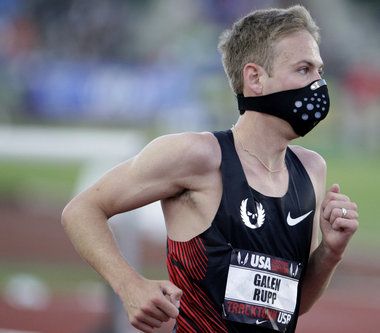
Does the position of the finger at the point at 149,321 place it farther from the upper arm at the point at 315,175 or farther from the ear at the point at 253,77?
the ear at the point at 253,77

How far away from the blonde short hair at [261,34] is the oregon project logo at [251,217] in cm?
49

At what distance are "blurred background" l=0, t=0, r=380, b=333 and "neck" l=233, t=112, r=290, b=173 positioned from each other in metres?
7.43

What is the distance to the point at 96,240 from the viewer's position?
350cm

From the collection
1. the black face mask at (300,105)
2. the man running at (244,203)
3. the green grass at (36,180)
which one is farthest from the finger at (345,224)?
the green grass at (36,180)

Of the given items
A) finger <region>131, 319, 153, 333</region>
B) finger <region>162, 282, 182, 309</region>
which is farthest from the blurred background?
finger <region>162, 282, 182, 309</region>

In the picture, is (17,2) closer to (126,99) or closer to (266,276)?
(126,99)

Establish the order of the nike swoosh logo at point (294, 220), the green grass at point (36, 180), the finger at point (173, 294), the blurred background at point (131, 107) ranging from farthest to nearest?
the green grass at point (36, 180), the blurred background at point (131, 107), the nike swoosh logo at point (294, 220), the finger at point (173, 294)

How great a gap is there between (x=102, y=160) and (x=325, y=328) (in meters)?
3.77

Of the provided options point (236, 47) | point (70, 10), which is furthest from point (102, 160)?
point (70, 10)

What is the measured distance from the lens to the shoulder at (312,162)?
12.6ft

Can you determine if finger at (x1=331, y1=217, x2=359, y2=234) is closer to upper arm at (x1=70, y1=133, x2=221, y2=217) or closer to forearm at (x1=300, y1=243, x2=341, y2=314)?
forearm at (x1=300, y1=243, x2=341, y2=314)

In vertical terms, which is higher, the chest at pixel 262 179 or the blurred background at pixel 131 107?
the blurred background at pixel 131 107

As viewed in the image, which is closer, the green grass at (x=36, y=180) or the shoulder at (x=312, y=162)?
the shoulder at (x=312, y=162)

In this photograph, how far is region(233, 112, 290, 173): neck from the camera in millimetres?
3688
